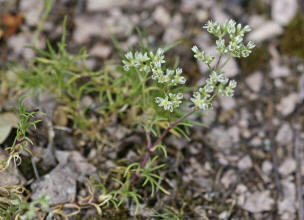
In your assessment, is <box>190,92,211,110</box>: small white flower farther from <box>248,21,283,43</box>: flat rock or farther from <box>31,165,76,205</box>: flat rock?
<box>248,21,283,43</box>: flat rock

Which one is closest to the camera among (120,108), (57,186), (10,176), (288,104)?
(10,176)

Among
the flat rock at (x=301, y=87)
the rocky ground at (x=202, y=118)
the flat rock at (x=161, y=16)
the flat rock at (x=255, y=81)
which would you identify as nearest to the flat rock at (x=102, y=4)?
the rocky ground at (x=202, y=118)

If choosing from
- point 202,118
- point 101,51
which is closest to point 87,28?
point 101,51

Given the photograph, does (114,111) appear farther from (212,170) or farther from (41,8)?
(41,8)

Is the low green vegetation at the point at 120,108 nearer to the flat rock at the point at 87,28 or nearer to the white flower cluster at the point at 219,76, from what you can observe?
the white flower cluster at the point at 219,76

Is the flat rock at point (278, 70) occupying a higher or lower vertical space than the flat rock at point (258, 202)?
higher


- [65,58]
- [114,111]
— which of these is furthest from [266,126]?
[65,58]

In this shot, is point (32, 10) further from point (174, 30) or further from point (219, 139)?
point (219, 139)
